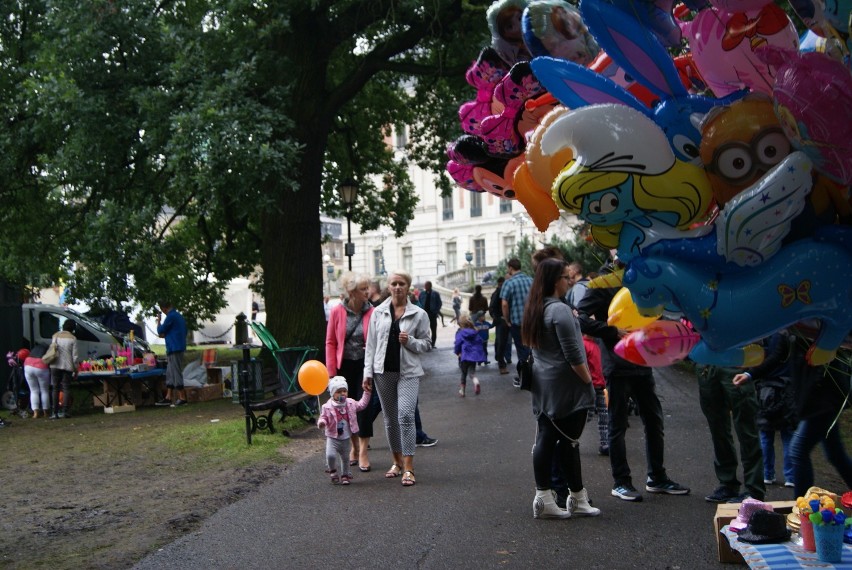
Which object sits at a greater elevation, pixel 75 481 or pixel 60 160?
pixel 60 160

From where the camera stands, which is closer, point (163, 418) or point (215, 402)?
point (163, 418)

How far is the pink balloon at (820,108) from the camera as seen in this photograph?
3389mm

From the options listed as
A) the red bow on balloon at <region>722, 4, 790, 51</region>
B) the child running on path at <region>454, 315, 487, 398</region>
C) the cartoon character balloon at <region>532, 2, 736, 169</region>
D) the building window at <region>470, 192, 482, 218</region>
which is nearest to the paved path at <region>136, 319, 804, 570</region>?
the cartoon character balloon at <region>532, 2, 736, 169</region>

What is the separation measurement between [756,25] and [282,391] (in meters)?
10.4

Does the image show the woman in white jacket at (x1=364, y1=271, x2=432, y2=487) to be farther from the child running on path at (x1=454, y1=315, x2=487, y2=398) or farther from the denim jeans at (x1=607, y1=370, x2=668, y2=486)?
the child running on path at (x1=454, y1=315, x2=487, y2=398)

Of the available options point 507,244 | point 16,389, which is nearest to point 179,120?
point 16,389

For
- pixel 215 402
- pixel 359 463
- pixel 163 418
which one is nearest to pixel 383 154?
pixel 215 402

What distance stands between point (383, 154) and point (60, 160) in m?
10.5

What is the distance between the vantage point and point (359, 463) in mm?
9367

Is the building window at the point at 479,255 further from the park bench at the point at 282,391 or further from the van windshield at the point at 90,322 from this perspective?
the park bench at the point at 282,391

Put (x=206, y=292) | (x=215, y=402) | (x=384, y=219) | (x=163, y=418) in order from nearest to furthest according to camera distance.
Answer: (x=163, y=418), (x=215, y=402), (x=206, y=292), (x=384, y=219)

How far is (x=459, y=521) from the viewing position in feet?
23.0

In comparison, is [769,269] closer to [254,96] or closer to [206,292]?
[254,96]

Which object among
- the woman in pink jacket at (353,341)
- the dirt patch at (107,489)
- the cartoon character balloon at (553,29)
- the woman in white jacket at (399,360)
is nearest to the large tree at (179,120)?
the dirt patch at (107,489)
